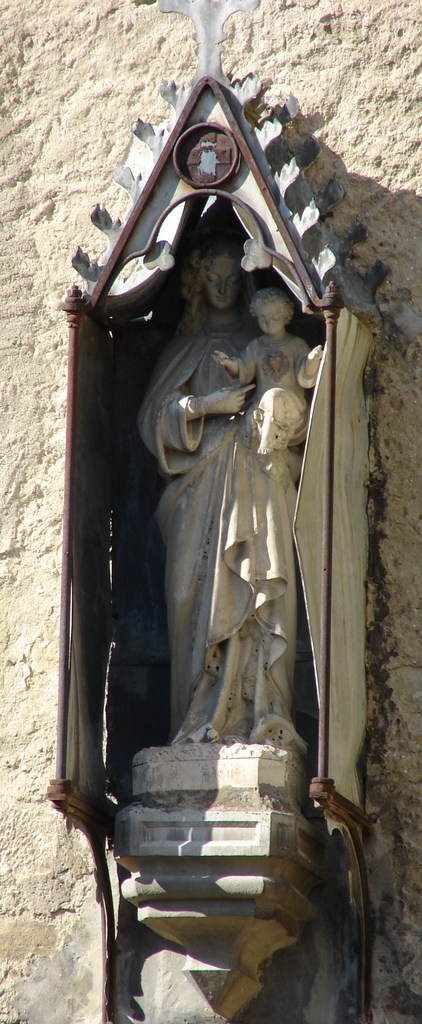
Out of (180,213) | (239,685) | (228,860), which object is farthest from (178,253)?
(228,860)

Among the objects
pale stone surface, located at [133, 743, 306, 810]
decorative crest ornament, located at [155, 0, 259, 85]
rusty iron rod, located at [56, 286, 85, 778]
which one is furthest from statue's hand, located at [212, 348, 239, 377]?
pale stone surface, located at [133, 743, 306, 810]

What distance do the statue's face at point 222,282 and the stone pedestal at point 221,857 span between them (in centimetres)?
124

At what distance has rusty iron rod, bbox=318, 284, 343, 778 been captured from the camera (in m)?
5.24

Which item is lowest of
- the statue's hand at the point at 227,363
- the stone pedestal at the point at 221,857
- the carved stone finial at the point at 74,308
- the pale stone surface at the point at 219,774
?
the stone pedestal at the point at 221,857

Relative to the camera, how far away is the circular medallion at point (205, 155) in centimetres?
564

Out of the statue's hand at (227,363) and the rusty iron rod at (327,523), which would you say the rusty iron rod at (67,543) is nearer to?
the statue's hand at (227,363)

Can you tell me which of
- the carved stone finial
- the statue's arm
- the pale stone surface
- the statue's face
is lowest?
the pale stone surface

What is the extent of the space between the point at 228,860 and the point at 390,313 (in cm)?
159

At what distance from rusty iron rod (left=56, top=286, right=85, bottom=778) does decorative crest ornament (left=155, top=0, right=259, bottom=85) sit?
25.9 inches

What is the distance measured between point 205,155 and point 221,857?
1.76m

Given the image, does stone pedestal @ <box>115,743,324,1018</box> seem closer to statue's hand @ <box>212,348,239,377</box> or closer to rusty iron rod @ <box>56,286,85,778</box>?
rusty iron rod @ <box>56,286,85,778</box>

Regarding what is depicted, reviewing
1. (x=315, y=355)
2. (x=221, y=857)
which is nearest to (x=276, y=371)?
(x=315, y=355)

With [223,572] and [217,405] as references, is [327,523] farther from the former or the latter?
[217,405]

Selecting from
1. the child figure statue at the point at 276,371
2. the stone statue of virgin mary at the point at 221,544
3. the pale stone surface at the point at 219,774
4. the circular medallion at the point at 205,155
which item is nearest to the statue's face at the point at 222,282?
the stone statue of virgin mary at the point at 221,544
